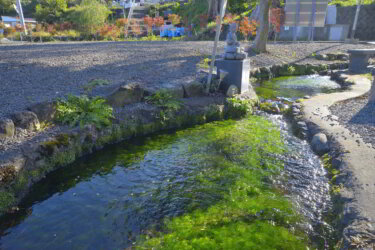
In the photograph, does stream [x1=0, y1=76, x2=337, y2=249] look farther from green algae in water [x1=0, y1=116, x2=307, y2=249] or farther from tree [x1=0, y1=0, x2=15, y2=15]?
tree [x1=0, y1=0, x2=15, y2=15]

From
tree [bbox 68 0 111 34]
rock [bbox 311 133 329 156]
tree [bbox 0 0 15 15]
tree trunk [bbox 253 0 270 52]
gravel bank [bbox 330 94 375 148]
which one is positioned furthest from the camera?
tree [bbox 0 0 15 15]

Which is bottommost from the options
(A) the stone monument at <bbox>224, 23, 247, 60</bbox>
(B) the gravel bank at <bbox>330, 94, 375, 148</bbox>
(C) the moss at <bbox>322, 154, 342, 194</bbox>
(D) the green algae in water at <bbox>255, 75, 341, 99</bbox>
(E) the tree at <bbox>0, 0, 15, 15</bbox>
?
(C) the moss at <bbox>322, 154, 342, 194</bbox>

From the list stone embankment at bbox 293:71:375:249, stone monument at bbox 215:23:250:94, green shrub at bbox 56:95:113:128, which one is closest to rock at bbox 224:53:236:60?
stone monument at bbox 215:23:250:94

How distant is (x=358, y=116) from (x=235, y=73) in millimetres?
4125

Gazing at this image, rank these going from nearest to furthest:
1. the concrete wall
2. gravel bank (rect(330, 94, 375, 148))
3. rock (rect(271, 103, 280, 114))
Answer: gravel bank (rect(330, 94, 375, 148))
rock (rect(271, 103, 280, 114))
the concrete wall

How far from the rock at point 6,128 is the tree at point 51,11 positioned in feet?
117

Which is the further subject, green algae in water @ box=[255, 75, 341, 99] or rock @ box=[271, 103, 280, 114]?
green algae in water @ box=[255, 75, 341, 99]

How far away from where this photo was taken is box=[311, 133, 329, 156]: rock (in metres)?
6.16

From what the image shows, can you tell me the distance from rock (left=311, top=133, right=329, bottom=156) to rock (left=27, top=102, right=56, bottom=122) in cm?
636

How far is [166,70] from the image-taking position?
440 inches

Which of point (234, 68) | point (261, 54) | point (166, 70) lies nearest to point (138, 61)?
point (166, 70)

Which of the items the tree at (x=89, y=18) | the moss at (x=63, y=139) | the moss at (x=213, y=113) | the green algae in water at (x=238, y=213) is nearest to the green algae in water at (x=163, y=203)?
the green algae in water at (x=238, y=213)

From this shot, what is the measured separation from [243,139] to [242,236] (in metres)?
3.54

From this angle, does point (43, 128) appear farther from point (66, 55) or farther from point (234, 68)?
point (66, 55)
